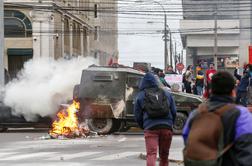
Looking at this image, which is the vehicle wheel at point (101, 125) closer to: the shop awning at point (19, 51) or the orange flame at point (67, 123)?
the orange flame at point (67, 123)

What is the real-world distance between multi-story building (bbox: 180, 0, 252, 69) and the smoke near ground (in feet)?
128

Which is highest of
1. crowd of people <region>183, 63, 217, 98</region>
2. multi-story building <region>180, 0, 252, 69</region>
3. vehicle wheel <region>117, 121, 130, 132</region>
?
multi-story building <region>180, 0, 252, 69</region>

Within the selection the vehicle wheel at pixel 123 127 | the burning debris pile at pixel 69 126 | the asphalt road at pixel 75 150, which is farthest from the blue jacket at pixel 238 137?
the vehicle wheel at pixel 123 127

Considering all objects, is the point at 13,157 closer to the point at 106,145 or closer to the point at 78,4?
the point at 106,145

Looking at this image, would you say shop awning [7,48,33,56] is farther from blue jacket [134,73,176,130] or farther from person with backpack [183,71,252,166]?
person with backpack [183,71,252,166]

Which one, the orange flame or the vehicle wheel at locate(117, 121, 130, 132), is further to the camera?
the vehicle wheel at locate(117, 121, 130, 132)

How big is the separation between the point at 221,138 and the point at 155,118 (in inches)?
156

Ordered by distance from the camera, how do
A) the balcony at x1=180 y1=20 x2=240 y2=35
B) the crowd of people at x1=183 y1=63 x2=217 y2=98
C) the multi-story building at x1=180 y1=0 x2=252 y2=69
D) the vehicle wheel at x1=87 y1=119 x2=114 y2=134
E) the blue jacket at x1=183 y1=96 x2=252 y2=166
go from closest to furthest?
the blue jacket at x1=183 y1=96 x2=252 y2=166, the vehicle wheel at x1=87 y1=119 x2=114 y2=134, the crowd of people at x1=183 y1=63 x2=217 y2=98, the balcony at x1=180 y1=20 x2=240 y2=35, the multi-story building at x1=180 y1=0 x2=252 y2=69

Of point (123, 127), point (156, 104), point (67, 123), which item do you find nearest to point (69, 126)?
point (67, 123)

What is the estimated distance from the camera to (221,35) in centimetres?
5947

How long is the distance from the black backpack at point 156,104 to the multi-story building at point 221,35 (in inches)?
1935

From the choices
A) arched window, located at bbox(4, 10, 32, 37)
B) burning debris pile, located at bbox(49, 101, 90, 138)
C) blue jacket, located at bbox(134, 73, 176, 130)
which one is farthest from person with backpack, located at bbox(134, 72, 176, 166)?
arched window, located at bbox(4, 10, 32, 37)

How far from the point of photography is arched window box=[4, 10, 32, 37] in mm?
→ 42500

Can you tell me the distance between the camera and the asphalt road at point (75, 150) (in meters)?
12.1
